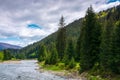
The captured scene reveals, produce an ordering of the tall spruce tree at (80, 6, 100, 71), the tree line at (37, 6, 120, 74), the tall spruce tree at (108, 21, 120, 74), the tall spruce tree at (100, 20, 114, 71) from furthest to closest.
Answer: the tall spruce tree at (80, 6, 100, 71) < the tall spruce tree at (100, 20, 114, 71) < the tree line at (37, 6, 120, 74) < the tall spruce tree at (108, 21, 120, 74)

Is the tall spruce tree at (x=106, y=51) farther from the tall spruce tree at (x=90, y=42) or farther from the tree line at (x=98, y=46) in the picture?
the tall spruce tree at (x=90, y=42)

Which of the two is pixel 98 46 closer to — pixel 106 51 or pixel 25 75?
pixel 106 51

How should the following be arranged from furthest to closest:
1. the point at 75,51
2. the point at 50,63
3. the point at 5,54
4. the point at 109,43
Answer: the point at 5,54
the point at 50,63
the point at 75,51
the point at 109,43

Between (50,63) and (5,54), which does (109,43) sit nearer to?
(50,63)

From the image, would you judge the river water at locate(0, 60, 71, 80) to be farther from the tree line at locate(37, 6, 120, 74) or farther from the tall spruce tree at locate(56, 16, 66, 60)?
the tall spruce tree at locate(56, 16, 66, 60)

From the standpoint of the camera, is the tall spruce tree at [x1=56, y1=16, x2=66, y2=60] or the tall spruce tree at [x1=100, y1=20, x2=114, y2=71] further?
the tall spruce tree at [x1=56, y1=16, x2=66, y2=60]

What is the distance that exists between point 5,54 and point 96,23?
157 m

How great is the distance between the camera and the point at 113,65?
138ft

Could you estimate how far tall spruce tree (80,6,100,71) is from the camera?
50.6 metres

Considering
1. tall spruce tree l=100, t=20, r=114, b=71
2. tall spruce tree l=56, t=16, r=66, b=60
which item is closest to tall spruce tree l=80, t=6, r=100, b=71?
tall spruce tree l=100, t=20, r=114, b=71

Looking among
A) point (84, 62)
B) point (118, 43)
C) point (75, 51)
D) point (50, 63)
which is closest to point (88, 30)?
point (84, 62)

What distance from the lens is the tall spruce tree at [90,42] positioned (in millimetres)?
50625

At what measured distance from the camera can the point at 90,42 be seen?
5134 cm

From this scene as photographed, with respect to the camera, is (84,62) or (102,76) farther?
(84,62)
